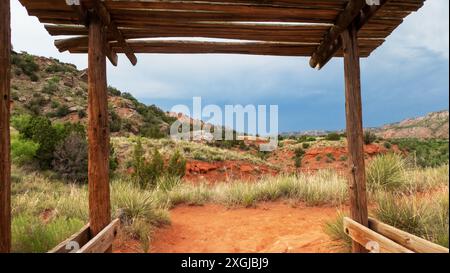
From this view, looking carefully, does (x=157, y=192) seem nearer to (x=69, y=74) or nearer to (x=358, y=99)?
(x=358, y=99)

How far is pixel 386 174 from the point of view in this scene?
805 centimetres

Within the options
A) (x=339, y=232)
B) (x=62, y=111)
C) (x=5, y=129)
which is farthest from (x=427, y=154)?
(x=62, y=111)

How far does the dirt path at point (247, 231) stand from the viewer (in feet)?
18.0

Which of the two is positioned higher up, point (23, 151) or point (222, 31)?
point (222, 31)

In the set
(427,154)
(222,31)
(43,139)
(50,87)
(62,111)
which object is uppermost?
(50,87)

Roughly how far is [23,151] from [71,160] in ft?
5.65

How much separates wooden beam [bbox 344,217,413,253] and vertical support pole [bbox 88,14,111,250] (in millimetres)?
2563

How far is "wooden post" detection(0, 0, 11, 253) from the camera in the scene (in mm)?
2432

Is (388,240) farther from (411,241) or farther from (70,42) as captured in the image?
(70,42)

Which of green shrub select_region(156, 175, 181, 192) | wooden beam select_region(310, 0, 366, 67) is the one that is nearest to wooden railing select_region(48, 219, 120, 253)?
wooden beam select_region(310, 0, 366, 67)
